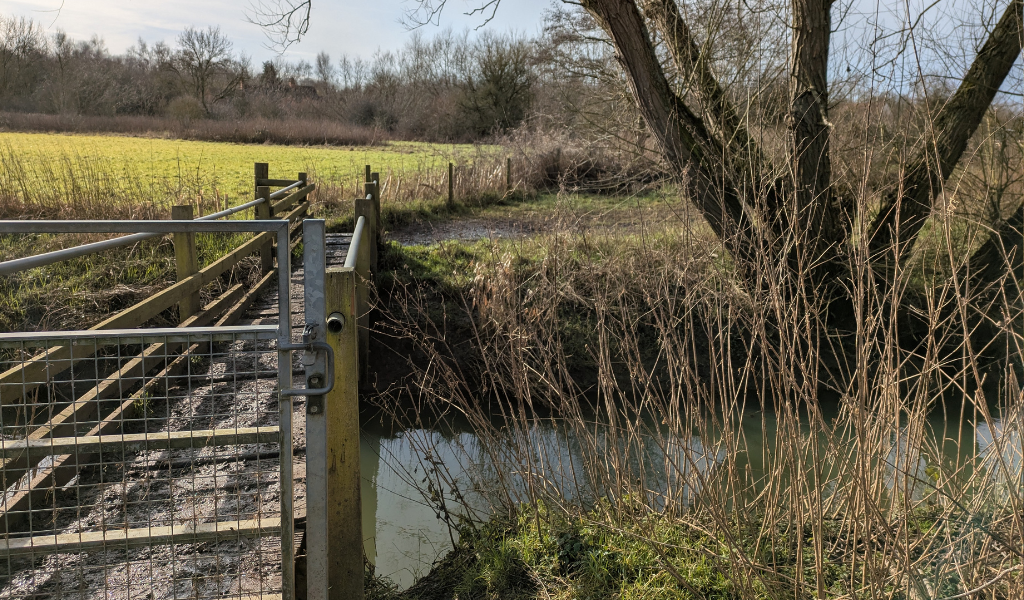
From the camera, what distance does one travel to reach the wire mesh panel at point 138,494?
2271mm

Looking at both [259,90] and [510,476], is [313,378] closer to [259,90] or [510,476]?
[510,476]

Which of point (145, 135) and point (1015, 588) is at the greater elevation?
point (145, 135)

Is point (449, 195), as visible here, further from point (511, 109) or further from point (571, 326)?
point (511, 109)

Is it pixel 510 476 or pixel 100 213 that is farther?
pixel 100 213

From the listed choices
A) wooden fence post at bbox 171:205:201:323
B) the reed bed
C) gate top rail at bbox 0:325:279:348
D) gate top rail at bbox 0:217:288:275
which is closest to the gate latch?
gate top rail at bbox 0:325:279:348

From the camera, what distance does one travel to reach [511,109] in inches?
1289

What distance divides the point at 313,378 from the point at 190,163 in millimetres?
22233

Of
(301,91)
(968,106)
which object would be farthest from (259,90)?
(968,106)

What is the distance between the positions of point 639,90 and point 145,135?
Result: 34.8 meters

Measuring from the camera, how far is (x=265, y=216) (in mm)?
8297

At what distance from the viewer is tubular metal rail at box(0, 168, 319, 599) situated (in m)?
2.23

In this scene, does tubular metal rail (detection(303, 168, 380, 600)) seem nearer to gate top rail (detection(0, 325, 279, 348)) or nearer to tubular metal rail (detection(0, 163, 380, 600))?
tubular metal rail (detection(0, 163, 380, 600))

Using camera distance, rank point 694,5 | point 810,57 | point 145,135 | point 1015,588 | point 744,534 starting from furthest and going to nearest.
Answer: point 145,135, point 694,5, point 810,57, point 744,534, point 1015,588

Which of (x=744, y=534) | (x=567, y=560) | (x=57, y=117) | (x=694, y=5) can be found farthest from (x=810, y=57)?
(x=57, y=117)
